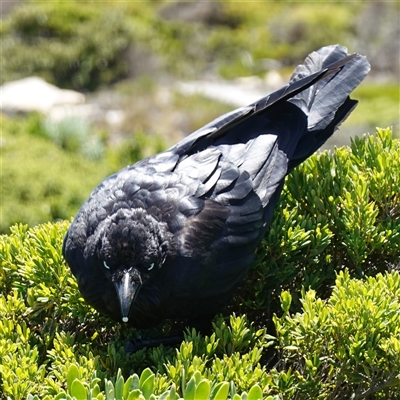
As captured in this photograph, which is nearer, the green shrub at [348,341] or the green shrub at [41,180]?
the green shrub at [348,341]

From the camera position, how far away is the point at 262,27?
1168 inches

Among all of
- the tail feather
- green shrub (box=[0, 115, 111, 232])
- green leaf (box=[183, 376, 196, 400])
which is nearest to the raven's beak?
green leaf (box=[183, 376, 196, 400])

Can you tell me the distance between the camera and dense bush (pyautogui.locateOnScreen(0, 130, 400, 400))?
287 centimetres

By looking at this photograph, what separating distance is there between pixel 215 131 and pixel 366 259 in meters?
1.04

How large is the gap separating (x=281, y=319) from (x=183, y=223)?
648 mm

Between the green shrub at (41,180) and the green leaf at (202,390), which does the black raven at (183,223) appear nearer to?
the green leaf at (202,390)

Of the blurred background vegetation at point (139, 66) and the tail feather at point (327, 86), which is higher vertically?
the tail feather at point (327, 86)

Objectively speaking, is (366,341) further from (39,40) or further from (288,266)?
(39,40)

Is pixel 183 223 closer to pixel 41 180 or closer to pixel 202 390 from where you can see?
pixel 202 390

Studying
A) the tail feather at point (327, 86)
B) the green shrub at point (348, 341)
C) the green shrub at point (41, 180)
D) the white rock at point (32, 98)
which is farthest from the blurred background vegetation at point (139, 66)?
the green shrub at point (348, 341)

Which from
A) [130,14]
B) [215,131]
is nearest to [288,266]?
[215,131]

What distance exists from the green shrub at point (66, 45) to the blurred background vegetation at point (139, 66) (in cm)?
4

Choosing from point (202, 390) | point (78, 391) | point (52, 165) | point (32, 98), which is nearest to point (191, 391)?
point (202, 390)

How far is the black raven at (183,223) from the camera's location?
3.24 metres
